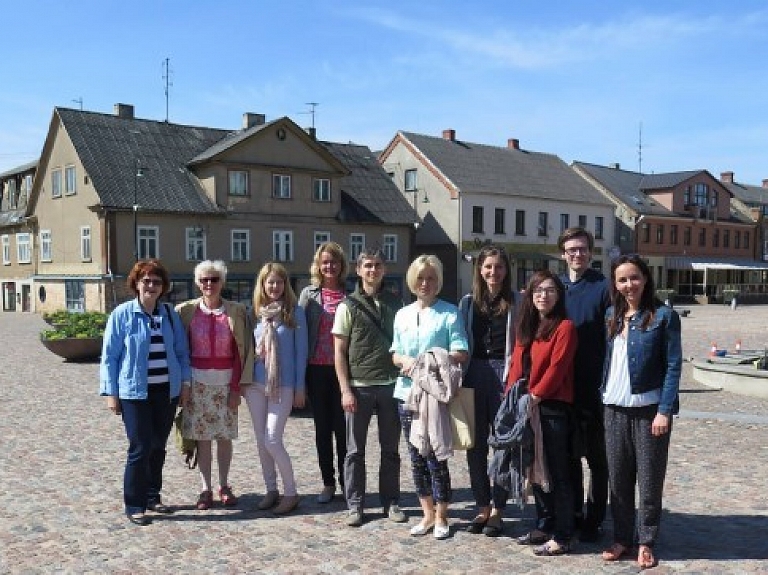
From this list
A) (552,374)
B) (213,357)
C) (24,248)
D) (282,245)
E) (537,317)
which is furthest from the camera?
(24,248)

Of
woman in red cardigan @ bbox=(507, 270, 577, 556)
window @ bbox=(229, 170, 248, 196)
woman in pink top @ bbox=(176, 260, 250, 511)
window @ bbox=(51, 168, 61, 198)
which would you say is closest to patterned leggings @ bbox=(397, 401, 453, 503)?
woman in red cardigan @ bbox=(507, 270, 577, 556)

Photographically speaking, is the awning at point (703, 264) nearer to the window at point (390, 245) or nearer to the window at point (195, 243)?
the window at point (390, 245)

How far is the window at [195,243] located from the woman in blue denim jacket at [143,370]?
2523 cm

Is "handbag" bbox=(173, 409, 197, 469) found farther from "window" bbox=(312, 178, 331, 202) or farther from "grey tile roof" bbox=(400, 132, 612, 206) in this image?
"grey tile roof" bbox=(400, 132, 612, 206)

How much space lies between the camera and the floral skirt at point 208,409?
5574 mm

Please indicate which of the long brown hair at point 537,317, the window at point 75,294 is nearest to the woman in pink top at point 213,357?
the long brown hair at point 537,317

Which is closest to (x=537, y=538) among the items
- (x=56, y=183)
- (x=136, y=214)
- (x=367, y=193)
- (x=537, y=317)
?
(x=537, y=317)

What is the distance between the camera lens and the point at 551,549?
183 inches

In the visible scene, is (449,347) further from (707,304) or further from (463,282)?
(707,304)

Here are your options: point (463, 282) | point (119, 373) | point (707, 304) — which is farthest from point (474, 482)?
point (707, 304)

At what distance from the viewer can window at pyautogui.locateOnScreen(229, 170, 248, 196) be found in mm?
31181

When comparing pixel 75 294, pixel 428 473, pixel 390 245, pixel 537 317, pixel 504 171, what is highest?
pixel 504 171

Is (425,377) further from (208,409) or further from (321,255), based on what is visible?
(208,409)

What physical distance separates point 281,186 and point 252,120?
4.80 m
